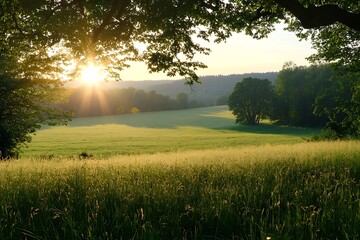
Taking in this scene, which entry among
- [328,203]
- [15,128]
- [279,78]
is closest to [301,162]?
[328,203]

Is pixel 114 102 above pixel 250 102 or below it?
above

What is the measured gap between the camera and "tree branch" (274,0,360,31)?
27.5 feet

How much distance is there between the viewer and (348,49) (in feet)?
53.0

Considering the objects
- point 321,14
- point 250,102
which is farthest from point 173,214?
point 250,102

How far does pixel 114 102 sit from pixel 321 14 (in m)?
115

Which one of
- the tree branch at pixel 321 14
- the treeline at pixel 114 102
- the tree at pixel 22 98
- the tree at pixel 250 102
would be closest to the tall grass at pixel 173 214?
the tree branch at pixel 321 14

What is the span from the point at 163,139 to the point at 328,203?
56856mm

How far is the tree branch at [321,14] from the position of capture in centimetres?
839

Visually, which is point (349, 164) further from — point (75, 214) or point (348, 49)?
point (348, 49)

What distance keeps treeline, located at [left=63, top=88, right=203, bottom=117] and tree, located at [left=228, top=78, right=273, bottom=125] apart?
142 ft

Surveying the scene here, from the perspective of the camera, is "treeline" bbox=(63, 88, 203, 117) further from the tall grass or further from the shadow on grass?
the tall grass

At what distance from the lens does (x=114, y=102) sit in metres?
120

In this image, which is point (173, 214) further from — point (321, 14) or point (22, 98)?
point (22, 98)

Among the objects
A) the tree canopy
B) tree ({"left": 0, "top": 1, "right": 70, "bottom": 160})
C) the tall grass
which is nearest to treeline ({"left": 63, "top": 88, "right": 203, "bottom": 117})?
tree ({"left": 0, "top": 1, "right": 70, "bottom": 160})
